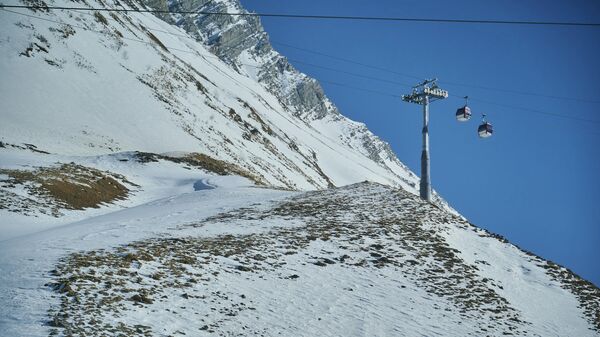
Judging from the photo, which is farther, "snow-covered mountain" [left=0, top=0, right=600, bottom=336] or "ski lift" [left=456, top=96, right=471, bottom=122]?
"ski lift" [left=456, top=96, right=471, bottom=122]

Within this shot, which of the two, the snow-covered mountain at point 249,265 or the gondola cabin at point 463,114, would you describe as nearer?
the snow-covered mountain at point 249,265

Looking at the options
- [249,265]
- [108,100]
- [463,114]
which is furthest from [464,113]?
[108,100]

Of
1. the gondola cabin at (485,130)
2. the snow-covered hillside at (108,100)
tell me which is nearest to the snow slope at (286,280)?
the gondola cabin at (485,130)

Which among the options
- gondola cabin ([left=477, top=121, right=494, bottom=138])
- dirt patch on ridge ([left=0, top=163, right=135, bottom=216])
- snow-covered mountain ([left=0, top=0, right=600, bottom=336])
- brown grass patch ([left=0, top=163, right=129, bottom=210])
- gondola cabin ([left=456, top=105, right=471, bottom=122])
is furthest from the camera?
gondola cabin ([left=456, top=105, right=471, bottom=122])

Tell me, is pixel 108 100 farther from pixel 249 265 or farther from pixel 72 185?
pixel 249 265

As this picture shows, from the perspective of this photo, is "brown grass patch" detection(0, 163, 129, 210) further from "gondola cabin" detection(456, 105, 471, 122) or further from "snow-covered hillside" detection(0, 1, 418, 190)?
"gondola cabin" detection(456, 105, 471, 122)

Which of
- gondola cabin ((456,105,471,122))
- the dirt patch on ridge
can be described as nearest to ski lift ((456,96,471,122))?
gondola cabin ((456,105,471,122))

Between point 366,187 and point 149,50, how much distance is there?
81.1 metres

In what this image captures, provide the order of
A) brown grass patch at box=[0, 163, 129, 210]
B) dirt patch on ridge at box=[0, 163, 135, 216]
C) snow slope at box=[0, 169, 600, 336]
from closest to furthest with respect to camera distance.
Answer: snow slope at box=[0, 169, 600, 336], dirt patch on ridge at box=[0, 163, 135, 216], brown grass patch at box=[0, 163, 129, 210]

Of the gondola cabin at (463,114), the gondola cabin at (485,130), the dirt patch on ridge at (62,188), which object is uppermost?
the gondola cabin at (463,114)

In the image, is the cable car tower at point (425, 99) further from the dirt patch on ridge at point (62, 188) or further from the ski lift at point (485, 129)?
the dirt patch on ridge at point (62, 188)

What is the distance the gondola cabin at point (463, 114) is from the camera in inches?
1264

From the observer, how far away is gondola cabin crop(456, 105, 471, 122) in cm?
3209

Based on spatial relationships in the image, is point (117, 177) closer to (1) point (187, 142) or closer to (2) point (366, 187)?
(2) point (366, 187)
